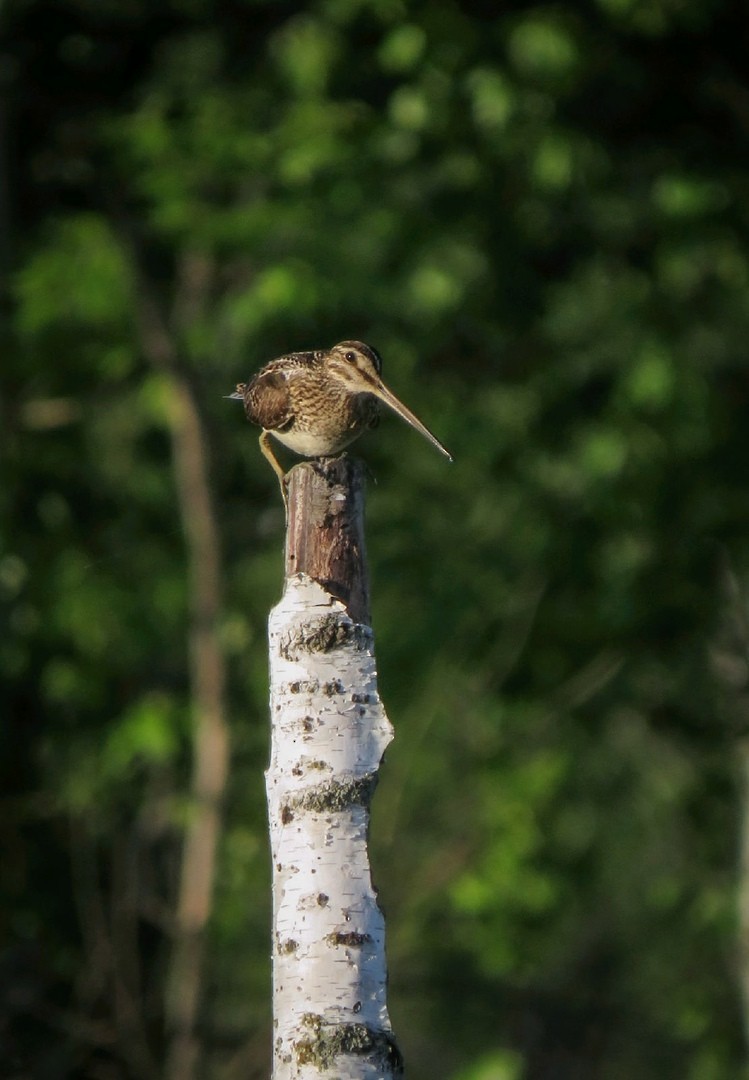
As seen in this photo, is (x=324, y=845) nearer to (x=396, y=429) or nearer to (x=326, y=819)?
(x=326, y=819)

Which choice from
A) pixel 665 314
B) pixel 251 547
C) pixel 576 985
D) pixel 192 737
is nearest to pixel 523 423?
pixel 665 314

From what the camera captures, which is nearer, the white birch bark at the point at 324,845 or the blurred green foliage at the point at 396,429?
the white birch bark at the point at 324,845

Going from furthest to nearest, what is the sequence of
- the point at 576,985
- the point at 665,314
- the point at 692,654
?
1. the point at 576,985
2. the point at 692,654
3. the point at 665,314

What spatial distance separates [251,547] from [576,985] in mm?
5494

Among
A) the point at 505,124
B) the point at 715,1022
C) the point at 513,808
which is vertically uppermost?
the point at 505,124

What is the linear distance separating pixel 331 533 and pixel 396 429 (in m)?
8.09

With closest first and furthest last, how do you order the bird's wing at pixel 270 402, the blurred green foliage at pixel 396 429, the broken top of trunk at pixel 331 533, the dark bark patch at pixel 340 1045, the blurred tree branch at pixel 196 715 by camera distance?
the dark bark patch at pixel 340 1045 → the broken top of trunk at pixel 331 533 → the bird's wing at pixel 270 402 → the blurred tree branch at pixel 196 715 → the blurred green foliage at pixel 396 429

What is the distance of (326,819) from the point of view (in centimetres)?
420

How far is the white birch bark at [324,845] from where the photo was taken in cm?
410

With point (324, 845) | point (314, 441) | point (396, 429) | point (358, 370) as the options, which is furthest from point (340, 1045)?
point (396, 429)

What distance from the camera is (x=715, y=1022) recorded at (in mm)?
13406

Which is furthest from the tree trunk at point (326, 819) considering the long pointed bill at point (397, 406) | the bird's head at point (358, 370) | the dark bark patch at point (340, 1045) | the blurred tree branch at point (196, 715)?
the blurred tree branch at point (196, 715)

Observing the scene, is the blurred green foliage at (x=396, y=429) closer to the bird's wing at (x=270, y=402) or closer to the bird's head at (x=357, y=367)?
the bird's wing at (x=270, y=402)

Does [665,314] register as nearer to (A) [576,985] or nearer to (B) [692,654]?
(B) [692,654]
